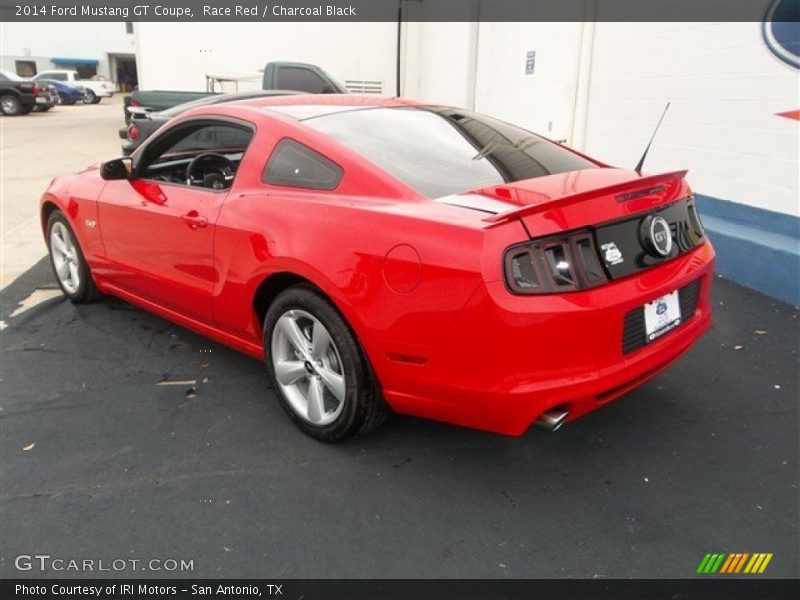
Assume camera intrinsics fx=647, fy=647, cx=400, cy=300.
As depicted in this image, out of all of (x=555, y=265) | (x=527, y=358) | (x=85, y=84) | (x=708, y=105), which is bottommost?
(x=527, y=358)

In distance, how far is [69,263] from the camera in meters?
4.63

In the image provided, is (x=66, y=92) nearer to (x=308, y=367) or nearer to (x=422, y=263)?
(x=308, y=367)

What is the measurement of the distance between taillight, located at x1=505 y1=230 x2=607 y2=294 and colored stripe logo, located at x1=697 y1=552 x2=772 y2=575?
1025mm

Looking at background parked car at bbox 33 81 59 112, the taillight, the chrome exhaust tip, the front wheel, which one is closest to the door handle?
the front wheel

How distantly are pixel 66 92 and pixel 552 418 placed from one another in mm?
37150

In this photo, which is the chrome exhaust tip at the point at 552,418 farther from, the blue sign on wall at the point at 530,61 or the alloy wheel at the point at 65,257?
the blue sign on wall at the point at 530,61

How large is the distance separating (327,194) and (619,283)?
1.24 m

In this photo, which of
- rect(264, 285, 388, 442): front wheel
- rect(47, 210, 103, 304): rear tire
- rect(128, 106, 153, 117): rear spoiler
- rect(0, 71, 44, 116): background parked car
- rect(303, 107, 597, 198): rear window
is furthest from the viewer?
rect(0, 71, 44, 116): background parked car

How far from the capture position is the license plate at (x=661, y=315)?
245cm

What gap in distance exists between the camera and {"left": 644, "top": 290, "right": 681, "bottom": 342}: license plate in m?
2.45

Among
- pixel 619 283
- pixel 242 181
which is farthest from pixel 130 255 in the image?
pixel 619 283

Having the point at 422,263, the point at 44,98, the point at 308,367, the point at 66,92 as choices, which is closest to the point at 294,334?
the point at 308,367

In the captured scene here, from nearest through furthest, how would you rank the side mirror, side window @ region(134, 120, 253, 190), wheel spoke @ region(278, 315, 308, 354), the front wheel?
the front wheel, wheel spoke @ region(278, 315, 308, 354), side window @ region(134, 120, 253, 190), the side mirror

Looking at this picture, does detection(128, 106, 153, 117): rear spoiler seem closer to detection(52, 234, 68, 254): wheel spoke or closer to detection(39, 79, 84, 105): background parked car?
detection(52, 234, 68, 254): wheel spoke
